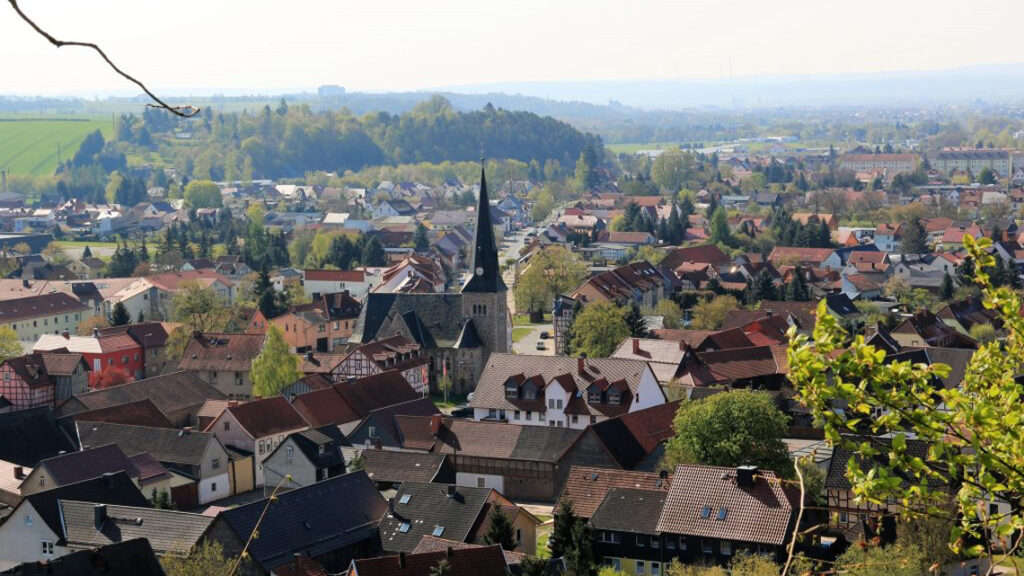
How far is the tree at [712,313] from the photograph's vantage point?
206 ft

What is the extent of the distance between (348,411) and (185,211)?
285 ft

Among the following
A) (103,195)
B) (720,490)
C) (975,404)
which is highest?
(975,404)

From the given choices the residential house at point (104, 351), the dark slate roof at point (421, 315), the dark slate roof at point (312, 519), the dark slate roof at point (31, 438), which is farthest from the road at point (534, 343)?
the dark slate roof at point (312, 519)

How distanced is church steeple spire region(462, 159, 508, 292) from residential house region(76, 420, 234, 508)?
16409 mm

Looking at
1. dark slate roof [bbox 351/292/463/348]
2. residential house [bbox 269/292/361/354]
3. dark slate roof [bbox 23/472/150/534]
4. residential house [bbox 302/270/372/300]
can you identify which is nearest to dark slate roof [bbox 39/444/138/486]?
dark slate roof [bbox 23/472/150/534]

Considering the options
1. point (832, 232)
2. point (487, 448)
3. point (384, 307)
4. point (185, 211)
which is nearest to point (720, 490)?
point (487, 448)

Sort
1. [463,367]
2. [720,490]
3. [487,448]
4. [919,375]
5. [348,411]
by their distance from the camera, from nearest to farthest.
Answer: [919,375] < [720,490] < [487,448] < [348,411] < [463,367]

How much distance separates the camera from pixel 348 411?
43.5 metres

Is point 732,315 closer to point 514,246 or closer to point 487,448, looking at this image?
point 487,448

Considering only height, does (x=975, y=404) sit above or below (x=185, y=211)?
above

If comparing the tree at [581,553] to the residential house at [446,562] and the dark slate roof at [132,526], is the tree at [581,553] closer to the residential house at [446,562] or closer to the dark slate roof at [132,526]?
the residential house at [446,562]

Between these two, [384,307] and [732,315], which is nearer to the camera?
[384,307]

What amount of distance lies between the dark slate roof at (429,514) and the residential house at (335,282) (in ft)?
142

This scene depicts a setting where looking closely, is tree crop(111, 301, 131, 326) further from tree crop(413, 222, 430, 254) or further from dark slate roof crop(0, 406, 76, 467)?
tree crop(413, 222, 430, 254)
